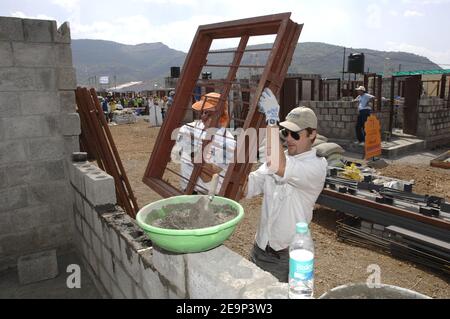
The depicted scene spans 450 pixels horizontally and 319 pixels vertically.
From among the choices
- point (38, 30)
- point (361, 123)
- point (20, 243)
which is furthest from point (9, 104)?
point (361, 123)

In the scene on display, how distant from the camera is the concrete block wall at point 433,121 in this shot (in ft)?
39.8

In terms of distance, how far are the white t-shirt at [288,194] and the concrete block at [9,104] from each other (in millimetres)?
3097

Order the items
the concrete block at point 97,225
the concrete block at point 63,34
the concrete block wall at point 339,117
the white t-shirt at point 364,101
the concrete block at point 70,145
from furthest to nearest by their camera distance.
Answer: the concrete block wall at point 339,117, the white t-shirt at point 364,101, the concrete block at point 70,145, the concrete block at point 63,34, the concrete block at point 97,225

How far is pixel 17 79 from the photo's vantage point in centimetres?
407

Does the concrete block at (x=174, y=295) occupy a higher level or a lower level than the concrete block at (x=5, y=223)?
higher

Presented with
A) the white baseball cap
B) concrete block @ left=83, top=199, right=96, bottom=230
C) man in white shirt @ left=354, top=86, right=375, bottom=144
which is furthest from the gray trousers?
man in white shirt @ left=354, top=86, right=375, bottom=144

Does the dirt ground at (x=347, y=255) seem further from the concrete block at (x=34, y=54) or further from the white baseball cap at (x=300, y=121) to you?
the concrete block at (x=34, y=54)

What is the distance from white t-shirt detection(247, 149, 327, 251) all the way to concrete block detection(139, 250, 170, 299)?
0.90 m

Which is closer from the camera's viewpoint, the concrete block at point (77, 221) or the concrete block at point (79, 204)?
the concrete block at point (79, 204)

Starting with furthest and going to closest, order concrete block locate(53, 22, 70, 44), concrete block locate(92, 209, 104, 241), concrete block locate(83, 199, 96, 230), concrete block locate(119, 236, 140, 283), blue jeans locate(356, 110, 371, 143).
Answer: blue jeans locate(356, 110, 371, 143) < concrete block locate(53, 22, 70, 44) < concrete block locate(83, 199, 96, 230) < concrete block locate(92, 209, 104, 241) < concrete block locate(119, 236, 140, 283)

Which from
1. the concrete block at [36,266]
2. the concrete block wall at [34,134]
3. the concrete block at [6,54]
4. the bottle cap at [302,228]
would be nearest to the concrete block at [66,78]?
the concrete block wall at [34,134]

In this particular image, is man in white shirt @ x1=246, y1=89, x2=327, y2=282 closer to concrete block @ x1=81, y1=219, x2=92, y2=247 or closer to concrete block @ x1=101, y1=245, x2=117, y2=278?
concrete block @ x1=101, y1=245, x2=117, y2=278

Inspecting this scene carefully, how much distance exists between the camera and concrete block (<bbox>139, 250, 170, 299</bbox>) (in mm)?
2223

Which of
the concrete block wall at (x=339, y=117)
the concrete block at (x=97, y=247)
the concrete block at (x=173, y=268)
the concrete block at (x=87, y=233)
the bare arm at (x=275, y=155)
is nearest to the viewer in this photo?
the concrete block at (x=173, y=268)
